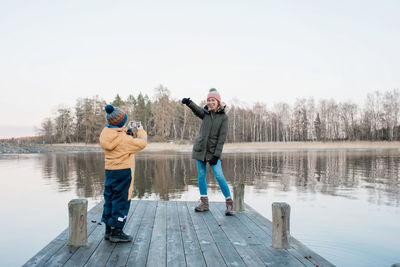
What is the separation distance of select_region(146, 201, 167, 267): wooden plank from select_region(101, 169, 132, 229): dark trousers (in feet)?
1.64

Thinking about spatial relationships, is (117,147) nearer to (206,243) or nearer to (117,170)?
(117,170)

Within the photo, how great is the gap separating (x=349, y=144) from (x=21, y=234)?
145ft

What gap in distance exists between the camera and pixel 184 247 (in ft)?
11.8

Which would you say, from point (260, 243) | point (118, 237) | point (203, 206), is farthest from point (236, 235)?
point (118, 237)

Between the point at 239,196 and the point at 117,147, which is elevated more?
the point at 117,147

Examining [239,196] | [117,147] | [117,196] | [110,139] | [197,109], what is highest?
[197,109]

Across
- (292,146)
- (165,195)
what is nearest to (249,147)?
(292,146)

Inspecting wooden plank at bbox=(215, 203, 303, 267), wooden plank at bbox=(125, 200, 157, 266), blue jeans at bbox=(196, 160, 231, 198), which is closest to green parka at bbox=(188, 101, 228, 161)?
blue jeans at bbox=(196, 160, 231, 198)

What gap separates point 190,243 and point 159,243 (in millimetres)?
384

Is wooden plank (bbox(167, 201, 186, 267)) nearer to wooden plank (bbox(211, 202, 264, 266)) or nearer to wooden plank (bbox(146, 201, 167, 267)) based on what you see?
wooden plank (bbox(146, 201, 167, 267))

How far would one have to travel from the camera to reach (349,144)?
140 ft

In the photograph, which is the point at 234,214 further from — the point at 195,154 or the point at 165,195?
the point at 165,195

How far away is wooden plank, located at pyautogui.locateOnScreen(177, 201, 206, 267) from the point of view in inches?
125

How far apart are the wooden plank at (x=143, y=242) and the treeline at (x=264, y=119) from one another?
49.0 meters
